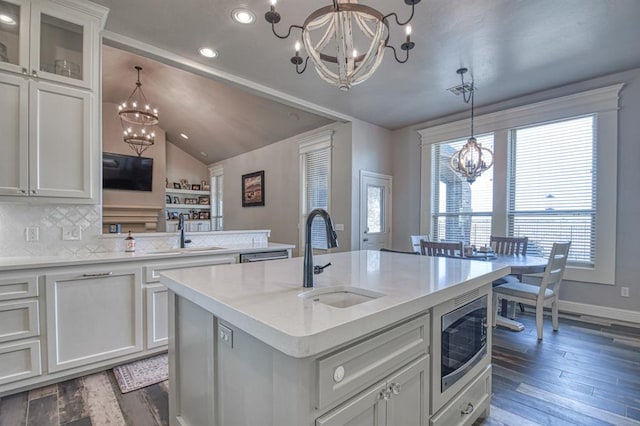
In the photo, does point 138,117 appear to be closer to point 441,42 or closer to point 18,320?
point 18,320

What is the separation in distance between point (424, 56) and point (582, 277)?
3.38m

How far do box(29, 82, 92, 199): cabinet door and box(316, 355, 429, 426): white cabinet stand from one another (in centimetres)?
271

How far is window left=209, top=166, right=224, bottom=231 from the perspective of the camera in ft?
28.4

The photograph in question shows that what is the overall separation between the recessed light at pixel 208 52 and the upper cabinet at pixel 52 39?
0.87 meters

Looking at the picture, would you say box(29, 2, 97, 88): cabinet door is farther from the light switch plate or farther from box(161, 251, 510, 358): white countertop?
the light switch plate

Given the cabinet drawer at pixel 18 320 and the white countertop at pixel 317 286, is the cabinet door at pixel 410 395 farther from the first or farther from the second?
the cabinet drawer at pixel 18 320

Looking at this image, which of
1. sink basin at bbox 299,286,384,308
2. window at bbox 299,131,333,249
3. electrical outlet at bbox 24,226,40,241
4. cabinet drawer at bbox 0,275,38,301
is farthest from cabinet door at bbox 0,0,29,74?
window at bbox 299,131,333,249

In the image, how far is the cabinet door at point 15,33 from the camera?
2.26m

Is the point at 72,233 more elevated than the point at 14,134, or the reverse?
the point at 14,134

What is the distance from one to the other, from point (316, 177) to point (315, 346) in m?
5.08

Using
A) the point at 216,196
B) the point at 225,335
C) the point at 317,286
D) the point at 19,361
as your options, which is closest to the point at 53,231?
the point at 19,361

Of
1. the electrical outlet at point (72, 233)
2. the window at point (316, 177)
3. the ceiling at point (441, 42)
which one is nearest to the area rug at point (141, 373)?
the electrical outlet at point (72, 233)

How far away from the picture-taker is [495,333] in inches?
128

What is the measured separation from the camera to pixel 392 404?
1.12 meters
